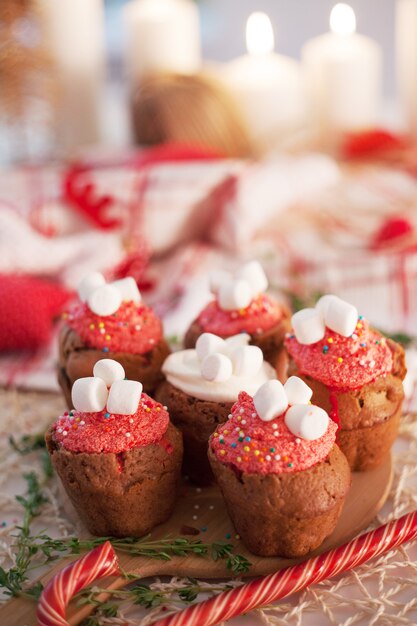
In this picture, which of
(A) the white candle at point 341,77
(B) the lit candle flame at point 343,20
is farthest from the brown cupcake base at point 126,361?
(B) the lit candle flame at point 343,20

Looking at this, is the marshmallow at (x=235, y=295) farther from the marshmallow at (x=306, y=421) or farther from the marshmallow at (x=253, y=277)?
the marshmallow at (x=306, y=421)

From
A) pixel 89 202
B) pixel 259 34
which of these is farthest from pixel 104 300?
pixel 259 34

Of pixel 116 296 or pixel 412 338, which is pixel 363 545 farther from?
pixel 412 338

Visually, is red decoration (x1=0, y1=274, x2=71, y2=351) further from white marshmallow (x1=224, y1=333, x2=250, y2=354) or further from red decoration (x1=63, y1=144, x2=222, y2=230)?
white marshmallow (x1=224, y1=333, x2=250, y2=354)

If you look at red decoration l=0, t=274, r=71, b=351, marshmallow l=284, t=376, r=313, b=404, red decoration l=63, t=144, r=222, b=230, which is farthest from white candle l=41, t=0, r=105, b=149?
marshmallow l=284, t=376, r=313, b=404

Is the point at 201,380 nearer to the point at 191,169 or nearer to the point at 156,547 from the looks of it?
the point at 156,547

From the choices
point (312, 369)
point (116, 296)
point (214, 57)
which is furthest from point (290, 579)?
point (214, 57)
